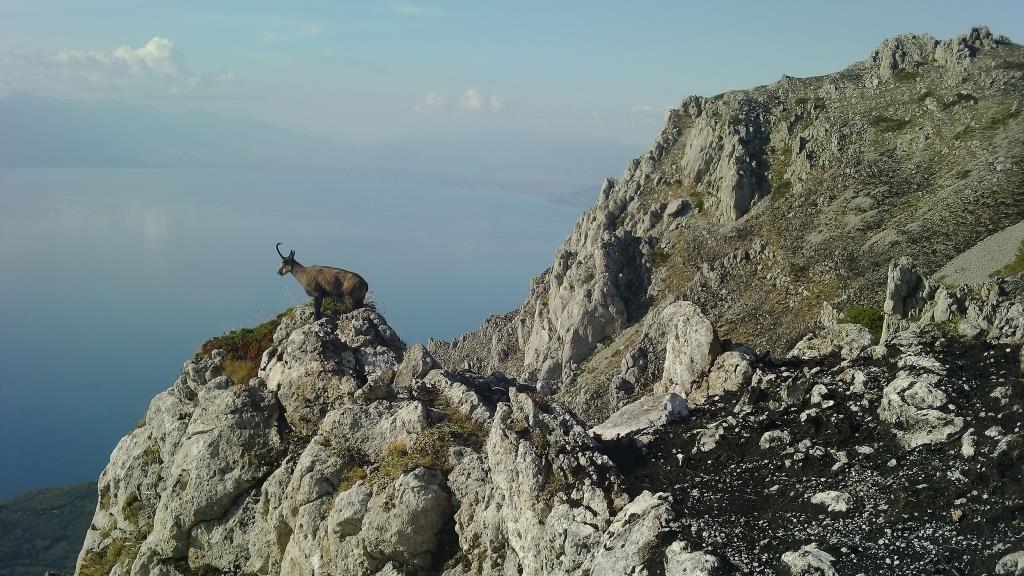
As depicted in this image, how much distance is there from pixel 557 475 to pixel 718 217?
56.7 meters

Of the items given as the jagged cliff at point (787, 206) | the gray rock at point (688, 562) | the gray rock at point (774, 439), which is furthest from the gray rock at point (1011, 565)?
the jagged cliff at point (787, 206)

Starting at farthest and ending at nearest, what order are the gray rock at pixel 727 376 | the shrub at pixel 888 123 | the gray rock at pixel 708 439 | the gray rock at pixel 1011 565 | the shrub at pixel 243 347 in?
the shrub at pixel 888 123 < the shrub at pixel 243 347 < the gray rock at pixel 727 376 < the gray rock at pixel 708 439 < the gray rock at pixel 1011 565

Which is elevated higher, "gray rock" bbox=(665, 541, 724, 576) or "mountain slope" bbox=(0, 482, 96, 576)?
"gray rock" bbox=(665, 541, 724, 576)

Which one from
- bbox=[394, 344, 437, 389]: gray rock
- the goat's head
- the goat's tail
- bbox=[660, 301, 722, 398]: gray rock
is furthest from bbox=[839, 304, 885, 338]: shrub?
the goat's head

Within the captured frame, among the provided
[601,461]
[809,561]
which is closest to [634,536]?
[601,461]

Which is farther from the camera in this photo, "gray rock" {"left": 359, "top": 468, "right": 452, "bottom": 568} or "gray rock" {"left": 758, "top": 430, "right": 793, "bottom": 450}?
"gray rock" {"left": 359, "top": 468, "right": 452, "bottom": 568}

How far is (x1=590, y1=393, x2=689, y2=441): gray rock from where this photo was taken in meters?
13.8

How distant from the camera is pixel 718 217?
64.9m

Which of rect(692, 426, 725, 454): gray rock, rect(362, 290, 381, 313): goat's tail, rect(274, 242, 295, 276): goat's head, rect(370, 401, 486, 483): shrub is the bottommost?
rect(370, 401, 486, 483): shrub

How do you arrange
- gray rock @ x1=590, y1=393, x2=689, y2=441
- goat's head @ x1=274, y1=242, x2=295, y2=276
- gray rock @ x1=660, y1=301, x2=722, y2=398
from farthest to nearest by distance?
goat's head @ x1=274, y1=242, x2=295, y2=276 → gray rock @ x1=660, y1=301, x2=722, y2=398 → gray rock @ x1=590, y1=393, x2=689, y2=441

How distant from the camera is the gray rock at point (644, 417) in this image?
13.8 metres

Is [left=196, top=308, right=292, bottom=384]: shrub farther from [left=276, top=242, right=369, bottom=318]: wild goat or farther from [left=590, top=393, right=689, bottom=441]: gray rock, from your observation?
[left=590, top=393, right=689, bottom=441]: gray rock

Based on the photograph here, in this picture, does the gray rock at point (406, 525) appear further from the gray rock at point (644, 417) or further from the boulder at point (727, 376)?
the boulder at point (727, 376)

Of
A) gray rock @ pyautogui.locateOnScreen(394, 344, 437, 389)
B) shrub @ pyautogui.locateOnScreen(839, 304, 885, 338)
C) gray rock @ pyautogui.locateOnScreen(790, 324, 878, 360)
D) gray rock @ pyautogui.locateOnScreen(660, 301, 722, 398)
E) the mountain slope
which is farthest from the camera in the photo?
the mountain slope
